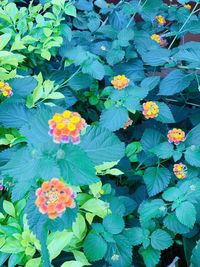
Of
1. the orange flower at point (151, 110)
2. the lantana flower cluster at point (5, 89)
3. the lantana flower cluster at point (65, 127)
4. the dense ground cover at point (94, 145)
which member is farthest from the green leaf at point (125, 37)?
the lantana flower cluster at point (65, 127)

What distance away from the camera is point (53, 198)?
657 millimetres

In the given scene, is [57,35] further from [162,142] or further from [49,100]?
[162,142]

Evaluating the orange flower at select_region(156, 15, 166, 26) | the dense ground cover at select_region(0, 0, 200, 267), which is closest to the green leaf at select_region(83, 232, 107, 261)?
the dense ground cover at select_region(0, 0, 200, 267)

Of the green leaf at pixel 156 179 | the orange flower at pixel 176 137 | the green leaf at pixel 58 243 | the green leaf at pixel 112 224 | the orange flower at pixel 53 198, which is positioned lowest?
the green leaf at pixel 156 179

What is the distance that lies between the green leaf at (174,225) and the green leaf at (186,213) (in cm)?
4

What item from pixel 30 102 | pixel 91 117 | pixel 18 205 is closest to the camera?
pixel 18 205

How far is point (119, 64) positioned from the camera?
4.45 feet

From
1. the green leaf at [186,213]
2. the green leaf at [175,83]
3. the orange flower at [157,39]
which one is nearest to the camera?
the green leaf at [186,213]

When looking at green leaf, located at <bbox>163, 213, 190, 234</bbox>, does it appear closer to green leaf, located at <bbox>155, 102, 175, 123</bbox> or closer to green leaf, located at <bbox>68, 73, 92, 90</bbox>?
green leaf, located at <bbox>155, 102, 175, 123</bbox>

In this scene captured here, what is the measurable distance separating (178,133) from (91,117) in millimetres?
333

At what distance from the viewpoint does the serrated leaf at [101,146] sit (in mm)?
754

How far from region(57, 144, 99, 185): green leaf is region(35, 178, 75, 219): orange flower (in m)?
0.02

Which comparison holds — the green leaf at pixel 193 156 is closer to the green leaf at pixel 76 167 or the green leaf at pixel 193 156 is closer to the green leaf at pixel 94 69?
the green leaf at pixel 94 69

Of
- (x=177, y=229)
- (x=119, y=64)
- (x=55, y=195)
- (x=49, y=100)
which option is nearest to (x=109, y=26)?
(x=119, y=64)
